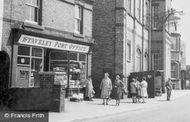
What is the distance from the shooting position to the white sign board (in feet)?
59.0

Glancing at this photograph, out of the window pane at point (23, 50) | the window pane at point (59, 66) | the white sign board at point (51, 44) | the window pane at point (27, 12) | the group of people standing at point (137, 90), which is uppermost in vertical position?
the window pane at point (27, 12)

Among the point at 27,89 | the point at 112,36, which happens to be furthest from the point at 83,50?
the point at 27,89

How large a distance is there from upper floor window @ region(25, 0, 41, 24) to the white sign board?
1.03m

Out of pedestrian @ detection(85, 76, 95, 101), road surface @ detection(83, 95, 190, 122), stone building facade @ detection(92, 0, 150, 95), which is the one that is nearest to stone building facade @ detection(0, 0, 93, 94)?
pedestrian @ detection(85, 76, 95, 101)

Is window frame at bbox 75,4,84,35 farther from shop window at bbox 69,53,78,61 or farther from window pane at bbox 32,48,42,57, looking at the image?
window pane at bbox 32,48,42,57

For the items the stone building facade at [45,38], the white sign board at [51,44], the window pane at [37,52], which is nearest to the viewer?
the stone building facade at [45,38]

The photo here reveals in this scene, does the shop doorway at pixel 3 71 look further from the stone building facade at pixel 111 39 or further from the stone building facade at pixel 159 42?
the stone building facade at pixel 159 42

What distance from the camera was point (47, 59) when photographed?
22.2 metres

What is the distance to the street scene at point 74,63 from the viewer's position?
1520 cm

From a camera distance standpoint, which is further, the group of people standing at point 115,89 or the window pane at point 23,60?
the group of people standing at point 115,89

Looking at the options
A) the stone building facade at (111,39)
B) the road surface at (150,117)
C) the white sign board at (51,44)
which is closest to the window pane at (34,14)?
the white sign board at (51,44)

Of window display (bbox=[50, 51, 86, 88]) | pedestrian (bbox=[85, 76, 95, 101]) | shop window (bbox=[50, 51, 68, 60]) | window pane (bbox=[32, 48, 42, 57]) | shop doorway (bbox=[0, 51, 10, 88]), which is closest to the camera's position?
shop doorway (bbox=[0, 51, 10, 88])

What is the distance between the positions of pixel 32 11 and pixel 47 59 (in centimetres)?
397

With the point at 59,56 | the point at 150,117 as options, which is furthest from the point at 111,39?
the point at 150,117
